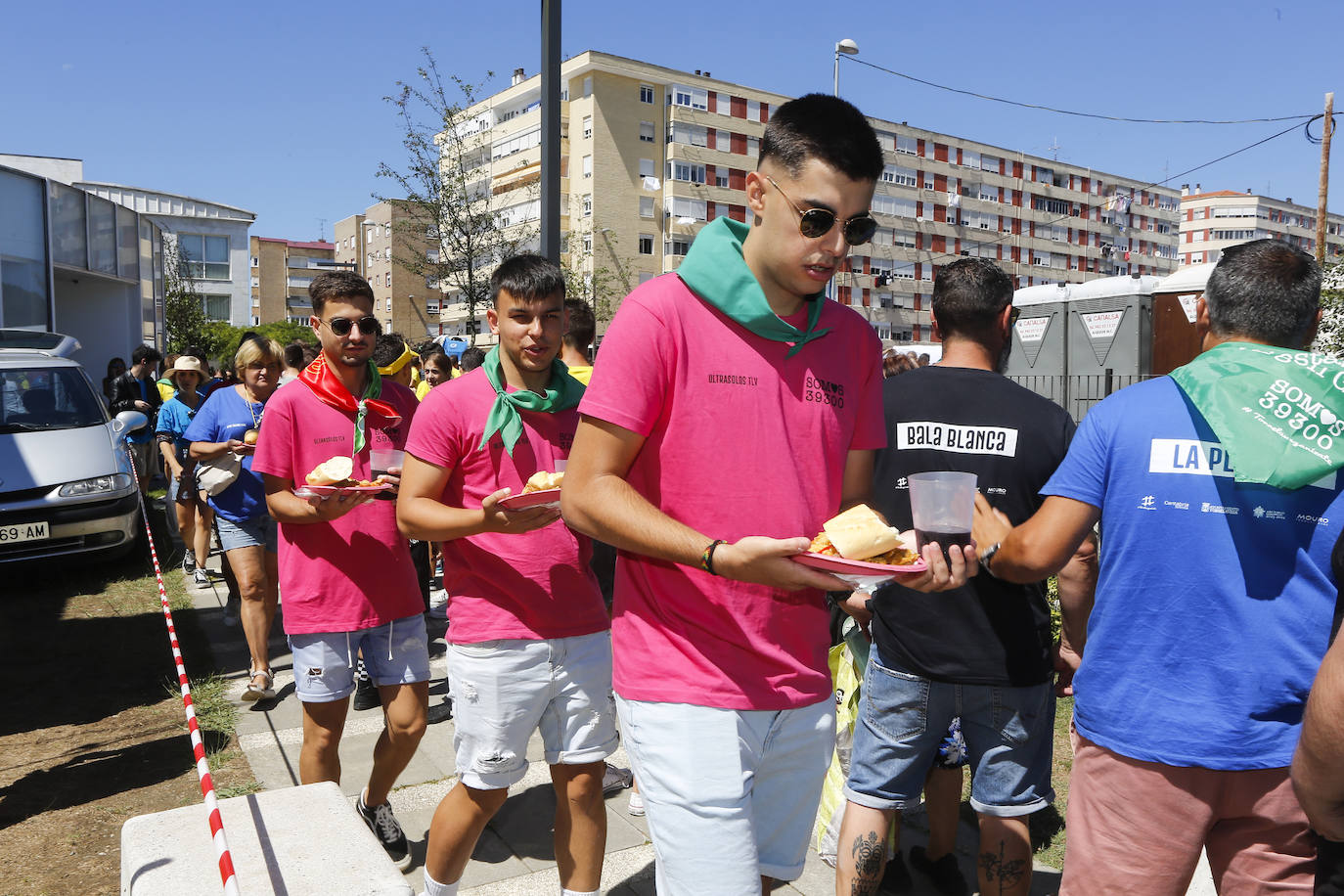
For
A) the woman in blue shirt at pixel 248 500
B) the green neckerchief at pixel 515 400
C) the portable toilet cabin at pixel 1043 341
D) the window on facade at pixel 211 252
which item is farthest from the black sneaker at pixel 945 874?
the window on facade at pixel 211 252

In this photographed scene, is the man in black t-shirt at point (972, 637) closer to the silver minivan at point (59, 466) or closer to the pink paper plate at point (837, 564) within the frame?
the pink paper plate at point (837, 564)

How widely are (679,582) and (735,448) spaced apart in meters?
0.32

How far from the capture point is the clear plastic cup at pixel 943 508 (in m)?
2.21

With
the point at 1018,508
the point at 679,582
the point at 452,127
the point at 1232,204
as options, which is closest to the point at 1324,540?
the point at 1018,508

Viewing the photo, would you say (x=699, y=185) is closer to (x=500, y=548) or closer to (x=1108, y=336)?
(x=1108, y=336)

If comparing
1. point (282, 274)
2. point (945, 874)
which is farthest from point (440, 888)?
point (282, 274)

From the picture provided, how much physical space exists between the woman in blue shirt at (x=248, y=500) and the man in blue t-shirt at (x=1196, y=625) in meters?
5.04

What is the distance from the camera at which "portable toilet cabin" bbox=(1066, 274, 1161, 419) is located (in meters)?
16.4

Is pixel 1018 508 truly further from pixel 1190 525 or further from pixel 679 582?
pixel 679 582

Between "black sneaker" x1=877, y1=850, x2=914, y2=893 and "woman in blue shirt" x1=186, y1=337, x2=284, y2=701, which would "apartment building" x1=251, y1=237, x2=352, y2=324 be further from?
"black sneaker" x1=877, y1=850, x2=914, y2=893

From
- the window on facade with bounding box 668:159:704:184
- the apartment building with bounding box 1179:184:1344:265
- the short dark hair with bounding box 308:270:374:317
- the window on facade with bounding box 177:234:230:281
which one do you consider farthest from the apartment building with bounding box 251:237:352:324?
the short dark hair with bounding box 308:270:374:317

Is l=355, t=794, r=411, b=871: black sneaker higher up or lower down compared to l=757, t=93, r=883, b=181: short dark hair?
lower down

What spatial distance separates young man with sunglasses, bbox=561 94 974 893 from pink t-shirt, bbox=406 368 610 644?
1.03 meters

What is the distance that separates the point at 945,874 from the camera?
377 cm
